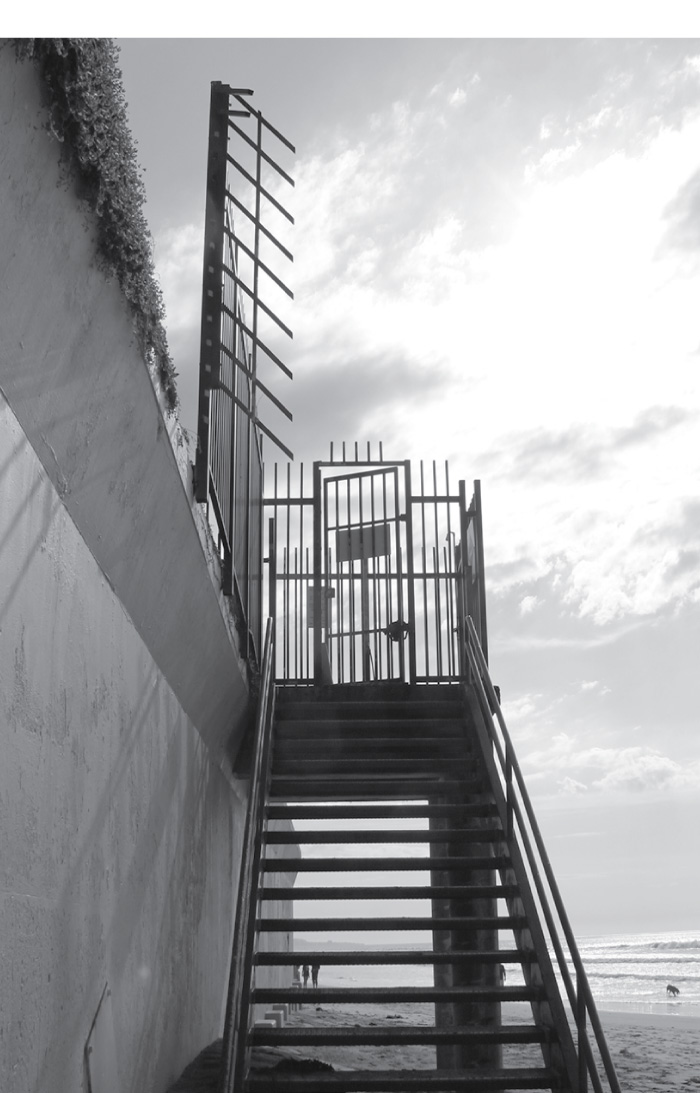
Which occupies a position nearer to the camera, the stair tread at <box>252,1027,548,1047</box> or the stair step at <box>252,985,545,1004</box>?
the stair tread at <box>252,1027,548,1047</box>

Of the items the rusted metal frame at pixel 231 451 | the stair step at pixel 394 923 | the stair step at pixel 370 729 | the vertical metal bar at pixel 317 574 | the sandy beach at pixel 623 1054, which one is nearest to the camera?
the stair step at pixel 394 923

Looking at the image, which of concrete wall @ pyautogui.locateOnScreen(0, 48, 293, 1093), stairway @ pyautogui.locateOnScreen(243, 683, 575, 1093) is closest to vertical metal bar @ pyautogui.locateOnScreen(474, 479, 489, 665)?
stairway @ pyautogui.locateOnScreen(243, 683, 575, 1093)

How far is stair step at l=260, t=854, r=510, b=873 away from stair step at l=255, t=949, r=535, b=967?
50 cm

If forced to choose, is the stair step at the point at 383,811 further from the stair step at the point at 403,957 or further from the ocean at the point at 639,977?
the ocean at the point at 639,977

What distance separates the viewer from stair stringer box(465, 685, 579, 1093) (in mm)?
4848

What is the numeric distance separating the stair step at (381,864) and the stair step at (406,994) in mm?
741

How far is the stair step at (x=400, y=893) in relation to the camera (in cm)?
584

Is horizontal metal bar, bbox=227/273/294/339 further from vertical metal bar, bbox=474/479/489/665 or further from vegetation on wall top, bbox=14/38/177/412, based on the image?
vertical metal bar, bbox=474/479/489/665

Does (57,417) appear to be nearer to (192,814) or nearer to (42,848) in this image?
(42,848)

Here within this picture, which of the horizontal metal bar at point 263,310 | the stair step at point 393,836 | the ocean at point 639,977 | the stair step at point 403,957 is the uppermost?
the ocean at point 639,977

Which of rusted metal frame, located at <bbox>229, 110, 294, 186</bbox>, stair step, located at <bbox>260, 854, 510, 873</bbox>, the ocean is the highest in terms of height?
the ocean

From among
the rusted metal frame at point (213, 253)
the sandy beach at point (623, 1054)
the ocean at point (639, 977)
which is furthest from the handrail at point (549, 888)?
the ocean at point (639, 977)


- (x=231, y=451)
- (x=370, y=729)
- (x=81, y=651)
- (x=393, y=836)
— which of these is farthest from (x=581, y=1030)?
(x=231, y=451)

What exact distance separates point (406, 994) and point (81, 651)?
273 centimetres
